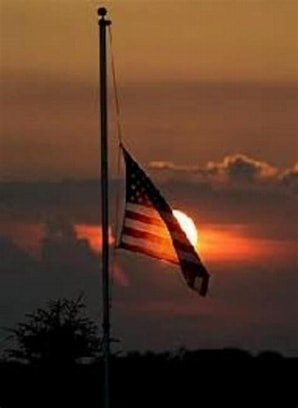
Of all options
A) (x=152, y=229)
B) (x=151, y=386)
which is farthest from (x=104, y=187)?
(x=151, y=386)

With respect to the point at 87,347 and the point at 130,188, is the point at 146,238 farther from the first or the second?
the point at 87,347

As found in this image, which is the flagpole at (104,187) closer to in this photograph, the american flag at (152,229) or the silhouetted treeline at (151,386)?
the american flag at (152,229)

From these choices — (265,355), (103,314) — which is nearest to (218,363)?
(265,355)

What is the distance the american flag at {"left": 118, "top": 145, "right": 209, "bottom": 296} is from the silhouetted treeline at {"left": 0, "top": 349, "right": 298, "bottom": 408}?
10.2 meters

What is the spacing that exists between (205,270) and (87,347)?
11.8 m

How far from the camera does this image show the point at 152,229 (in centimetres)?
3266

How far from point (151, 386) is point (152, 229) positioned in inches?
487

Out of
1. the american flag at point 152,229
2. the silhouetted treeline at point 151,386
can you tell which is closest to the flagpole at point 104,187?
the american flag at point 152,229

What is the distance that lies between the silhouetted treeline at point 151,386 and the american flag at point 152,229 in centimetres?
1025

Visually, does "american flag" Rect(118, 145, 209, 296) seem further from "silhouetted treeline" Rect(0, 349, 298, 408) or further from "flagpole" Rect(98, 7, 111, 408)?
"silhouetted treeline" Rect(0, 349, 298, 408)

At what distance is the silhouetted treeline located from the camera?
43500 mm

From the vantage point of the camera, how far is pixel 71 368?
1738 inches

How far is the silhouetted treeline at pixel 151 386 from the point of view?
43500mm

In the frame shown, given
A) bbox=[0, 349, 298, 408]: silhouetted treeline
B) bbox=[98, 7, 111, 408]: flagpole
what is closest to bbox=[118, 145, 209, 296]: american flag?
bbox=[98, 7, 111, 408]: flagpole
